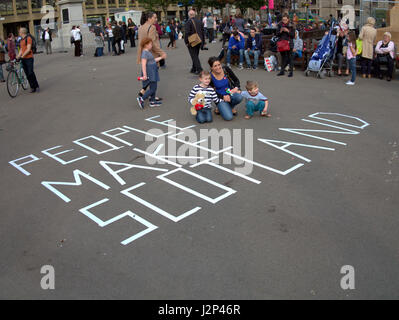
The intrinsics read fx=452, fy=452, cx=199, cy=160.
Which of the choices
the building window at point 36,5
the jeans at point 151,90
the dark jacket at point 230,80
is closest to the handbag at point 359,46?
the dark jacket at point 230,80

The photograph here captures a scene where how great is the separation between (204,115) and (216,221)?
165 inches

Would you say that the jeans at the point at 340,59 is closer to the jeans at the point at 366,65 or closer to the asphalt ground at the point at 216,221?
the jeans at the point at 366,65

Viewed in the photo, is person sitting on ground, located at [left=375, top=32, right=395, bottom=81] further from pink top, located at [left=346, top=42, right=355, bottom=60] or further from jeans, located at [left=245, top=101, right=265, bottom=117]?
jeans, located at [left=245, top=101, right=265, bottom=117]

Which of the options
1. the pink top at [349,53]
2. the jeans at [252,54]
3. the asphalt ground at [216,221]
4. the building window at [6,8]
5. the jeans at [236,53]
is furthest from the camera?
the building window at [6,8]

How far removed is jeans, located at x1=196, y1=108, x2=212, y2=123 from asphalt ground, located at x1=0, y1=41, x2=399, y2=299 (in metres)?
0.19

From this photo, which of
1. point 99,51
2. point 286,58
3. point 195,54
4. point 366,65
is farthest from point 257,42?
point 99,51

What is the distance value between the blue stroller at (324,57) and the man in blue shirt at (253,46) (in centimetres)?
221

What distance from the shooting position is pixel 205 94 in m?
8.70

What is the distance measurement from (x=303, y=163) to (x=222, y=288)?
3.31m

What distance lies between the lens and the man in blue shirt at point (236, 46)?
15.3 meters

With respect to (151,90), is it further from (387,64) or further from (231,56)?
(231,56)

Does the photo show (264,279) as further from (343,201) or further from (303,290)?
(343,201)

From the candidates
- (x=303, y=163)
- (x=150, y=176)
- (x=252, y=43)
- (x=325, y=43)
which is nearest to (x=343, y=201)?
(x=303, y=163)

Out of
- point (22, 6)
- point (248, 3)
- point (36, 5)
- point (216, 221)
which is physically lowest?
point (216, 221)
